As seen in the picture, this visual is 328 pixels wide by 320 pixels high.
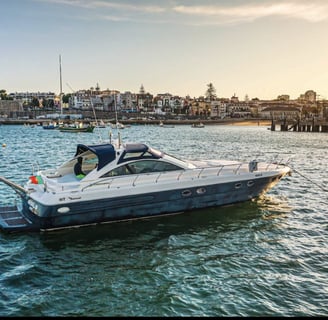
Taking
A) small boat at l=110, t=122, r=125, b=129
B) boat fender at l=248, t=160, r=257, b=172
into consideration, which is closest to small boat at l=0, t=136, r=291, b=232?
boat fender at l=248, t=160, r=257, b=172

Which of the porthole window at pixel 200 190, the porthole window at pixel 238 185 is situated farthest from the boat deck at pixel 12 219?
the porthole window at pixel 238 185

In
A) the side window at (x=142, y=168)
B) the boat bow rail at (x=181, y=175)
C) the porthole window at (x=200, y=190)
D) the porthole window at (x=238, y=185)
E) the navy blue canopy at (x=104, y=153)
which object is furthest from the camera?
the porthole window at (x=238, y=185)

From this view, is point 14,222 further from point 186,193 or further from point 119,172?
point 186,193

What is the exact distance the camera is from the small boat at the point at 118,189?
11.5m

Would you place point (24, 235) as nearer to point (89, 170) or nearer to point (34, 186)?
point (34, 186)

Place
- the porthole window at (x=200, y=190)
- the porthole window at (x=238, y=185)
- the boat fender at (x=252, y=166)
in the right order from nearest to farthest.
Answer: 1. the porthole window at (x=200, y=190)
2. the porthole window at (x=238, y=185)
3. the boat fender at (x=252, y=166)

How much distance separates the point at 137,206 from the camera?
1244cm

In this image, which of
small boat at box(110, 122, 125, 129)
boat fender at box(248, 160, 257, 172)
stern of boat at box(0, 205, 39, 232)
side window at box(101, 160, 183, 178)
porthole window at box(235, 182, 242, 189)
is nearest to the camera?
stern of boat at box(0, 205, 39, 232)

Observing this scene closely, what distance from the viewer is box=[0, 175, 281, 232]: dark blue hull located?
11.5 m

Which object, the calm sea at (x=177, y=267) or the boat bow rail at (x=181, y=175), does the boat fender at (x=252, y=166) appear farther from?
the calm sea at (x=177, y=267)

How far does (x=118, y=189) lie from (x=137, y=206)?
35.5 inches

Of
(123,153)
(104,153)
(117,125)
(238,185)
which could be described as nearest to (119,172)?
(123,153)

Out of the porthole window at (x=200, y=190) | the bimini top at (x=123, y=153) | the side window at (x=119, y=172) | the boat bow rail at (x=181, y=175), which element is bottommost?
the porthole window at (x=200, y=190)

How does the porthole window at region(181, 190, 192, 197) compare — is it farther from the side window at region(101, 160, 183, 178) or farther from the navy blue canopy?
the navy blue canopy
